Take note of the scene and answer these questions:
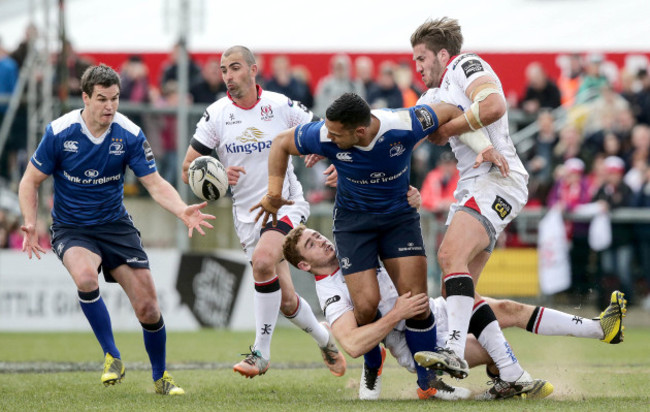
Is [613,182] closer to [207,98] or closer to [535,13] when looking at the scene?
[207,98]

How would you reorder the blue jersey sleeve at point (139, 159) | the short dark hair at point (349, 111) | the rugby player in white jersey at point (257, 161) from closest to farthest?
the short dark hair at point (349, 111), the blue jersey sleeve at point (139, 159), the rugby player in white jersey at point (257, 161)

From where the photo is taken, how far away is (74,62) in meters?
16.9

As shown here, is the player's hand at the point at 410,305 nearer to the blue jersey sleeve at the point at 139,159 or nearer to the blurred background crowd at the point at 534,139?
the blue jersey sleeve at the point at 139,159

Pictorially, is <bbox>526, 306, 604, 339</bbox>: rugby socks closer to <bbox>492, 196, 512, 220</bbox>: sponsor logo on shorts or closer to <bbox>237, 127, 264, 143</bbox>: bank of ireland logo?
<bbox>492, 196, 512, 220</bbox>: sponsor logo on shorts

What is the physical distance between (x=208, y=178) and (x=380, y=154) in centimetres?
160

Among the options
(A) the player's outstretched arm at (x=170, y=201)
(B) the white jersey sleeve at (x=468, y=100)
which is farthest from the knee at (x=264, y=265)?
(B) the white jersey sleeve at (x=468, y=100)

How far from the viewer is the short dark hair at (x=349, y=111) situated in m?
7.49

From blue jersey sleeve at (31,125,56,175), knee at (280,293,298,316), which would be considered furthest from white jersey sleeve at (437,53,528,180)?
blue jersey sleeve at (31,125,56,175)

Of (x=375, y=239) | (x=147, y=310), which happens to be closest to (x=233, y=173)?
(x=147, y=310)

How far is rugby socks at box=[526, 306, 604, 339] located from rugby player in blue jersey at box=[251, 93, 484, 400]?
0.85m

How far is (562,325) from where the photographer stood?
27.3 feet

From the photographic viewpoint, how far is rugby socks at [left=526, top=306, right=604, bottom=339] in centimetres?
827

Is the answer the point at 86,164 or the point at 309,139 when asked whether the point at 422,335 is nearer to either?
the point at 309,139

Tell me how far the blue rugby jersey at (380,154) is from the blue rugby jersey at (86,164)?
1.68m
